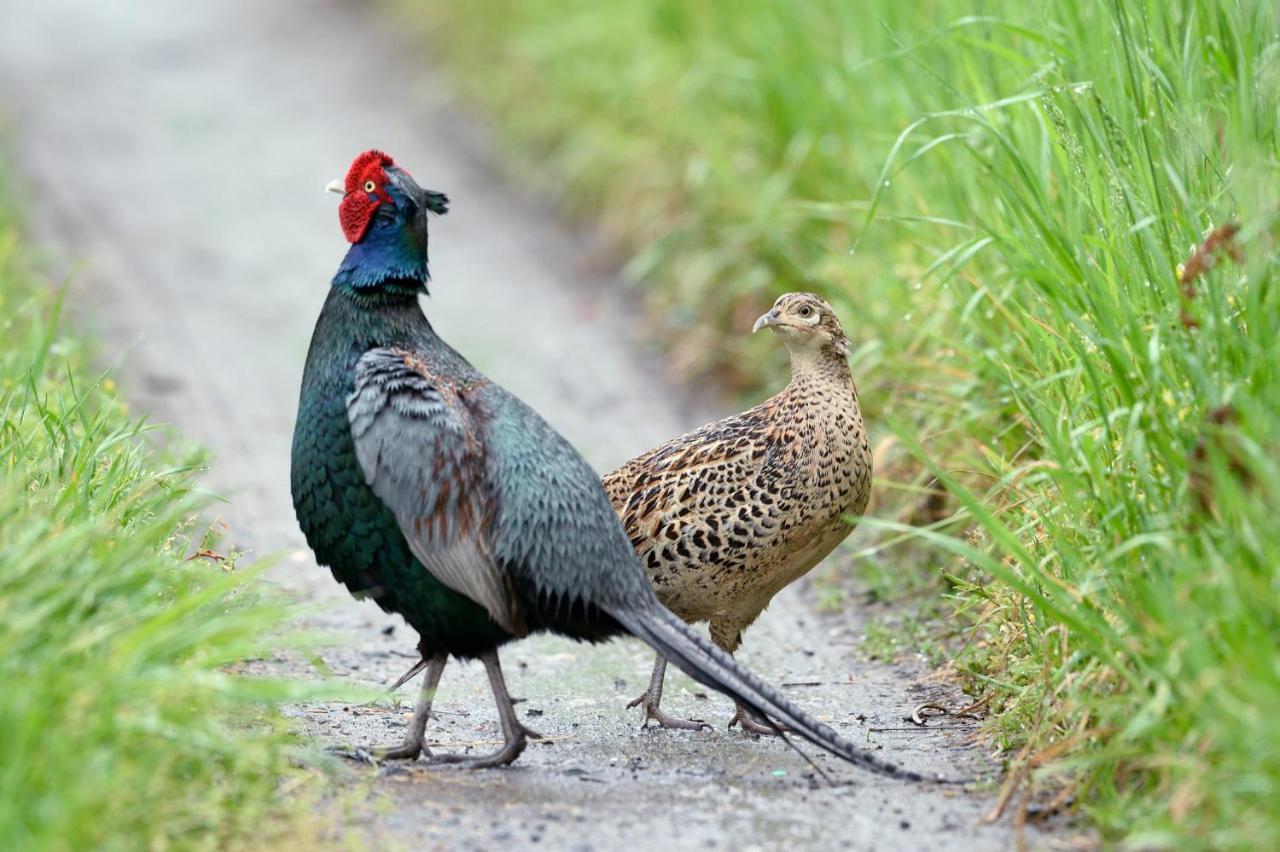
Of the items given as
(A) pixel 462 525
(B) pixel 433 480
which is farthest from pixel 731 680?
(B) pixel 433 480

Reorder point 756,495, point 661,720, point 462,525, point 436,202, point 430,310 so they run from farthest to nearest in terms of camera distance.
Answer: point 430,310 → point 436,202 → point 661,720 → point 756,495 → point 462,525

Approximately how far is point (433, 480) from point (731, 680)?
91 cm

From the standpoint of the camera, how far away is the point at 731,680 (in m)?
4.03

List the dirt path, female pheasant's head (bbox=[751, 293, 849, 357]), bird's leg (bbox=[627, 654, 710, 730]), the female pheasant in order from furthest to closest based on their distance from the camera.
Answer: female pheasant's head (bbox=[751, 293, 849, 357]) < bird's leg (bbox=[627, 654, 710, 730]) < the female pheasant < the dirt path

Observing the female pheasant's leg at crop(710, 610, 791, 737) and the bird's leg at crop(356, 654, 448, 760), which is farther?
the female pheasant's leg at crop(710, 610, 791, 737)

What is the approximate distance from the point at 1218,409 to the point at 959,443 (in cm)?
212

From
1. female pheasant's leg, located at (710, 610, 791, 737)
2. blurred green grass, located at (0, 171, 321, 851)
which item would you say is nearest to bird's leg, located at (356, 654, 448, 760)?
blurred green grass, located at (0, 171, 321, 851)

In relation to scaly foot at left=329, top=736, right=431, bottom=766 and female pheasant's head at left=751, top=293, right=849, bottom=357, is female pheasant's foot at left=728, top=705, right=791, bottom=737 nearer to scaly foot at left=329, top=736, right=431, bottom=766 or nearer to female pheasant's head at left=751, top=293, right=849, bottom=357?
scaly foot at left=329, top=736, right=431, bottom=766

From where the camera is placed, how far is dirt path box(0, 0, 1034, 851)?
391 cm

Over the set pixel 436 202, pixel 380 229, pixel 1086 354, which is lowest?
pixel 1086 354

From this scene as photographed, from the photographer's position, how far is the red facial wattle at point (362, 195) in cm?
456

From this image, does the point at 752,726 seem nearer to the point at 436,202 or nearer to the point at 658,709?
the point at 658,709

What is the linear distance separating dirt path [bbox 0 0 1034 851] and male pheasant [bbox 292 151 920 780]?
0.23 metres

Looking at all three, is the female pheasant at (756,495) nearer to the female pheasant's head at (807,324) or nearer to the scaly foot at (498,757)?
the female pheasant's head at (807,324)
